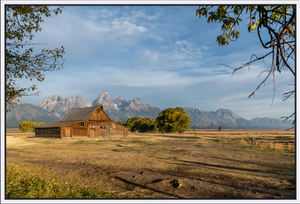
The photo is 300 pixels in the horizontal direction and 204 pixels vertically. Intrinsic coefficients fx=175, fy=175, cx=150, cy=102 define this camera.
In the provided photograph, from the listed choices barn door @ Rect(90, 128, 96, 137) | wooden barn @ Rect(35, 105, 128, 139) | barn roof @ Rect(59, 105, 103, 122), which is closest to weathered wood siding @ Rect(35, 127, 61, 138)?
wooden barn @ Rect(35, 105, 128, 139)

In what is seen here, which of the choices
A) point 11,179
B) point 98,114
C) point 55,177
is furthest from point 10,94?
point 98,114

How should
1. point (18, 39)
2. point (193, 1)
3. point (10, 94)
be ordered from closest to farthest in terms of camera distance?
point (193, 1) < point (10, 94) < point (18, 39)

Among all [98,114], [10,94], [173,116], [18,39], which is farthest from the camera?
[173,116]

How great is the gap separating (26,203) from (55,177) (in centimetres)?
448

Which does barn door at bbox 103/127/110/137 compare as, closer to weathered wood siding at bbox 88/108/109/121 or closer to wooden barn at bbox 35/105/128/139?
wooden barn at bbox 35/105/128/139

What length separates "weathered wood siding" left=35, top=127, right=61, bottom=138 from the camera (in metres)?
39.1

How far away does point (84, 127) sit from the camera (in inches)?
1657

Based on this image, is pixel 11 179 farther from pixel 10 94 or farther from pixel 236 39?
pixel 236 39

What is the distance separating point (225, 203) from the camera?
4.10 meters

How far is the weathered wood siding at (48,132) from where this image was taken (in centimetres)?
3914

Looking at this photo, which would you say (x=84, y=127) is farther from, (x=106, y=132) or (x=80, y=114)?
(x=80, y=114)

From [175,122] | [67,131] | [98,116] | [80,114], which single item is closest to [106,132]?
[98,116]

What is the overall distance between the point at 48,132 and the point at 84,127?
325 inches

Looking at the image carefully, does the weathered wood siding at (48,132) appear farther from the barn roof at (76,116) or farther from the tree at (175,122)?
the tree at (175,122)
